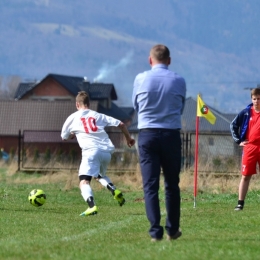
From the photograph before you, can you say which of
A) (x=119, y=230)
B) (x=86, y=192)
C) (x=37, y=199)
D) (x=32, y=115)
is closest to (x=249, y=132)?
(x=86, y=192)

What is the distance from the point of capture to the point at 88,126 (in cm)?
1416

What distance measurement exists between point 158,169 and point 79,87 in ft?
288

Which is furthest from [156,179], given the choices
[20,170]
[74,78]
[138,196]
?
[74,78]

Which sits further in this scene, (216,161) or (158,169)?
(216,161)

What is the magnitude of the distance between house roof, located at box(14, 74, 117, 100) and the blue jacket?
74683mm

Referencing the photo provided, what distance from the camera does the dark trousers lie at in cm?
980

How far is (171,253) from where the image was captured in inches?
342

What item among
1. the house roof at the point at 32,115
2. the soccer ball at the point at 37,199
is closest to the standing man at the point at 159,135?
the soccer ball at the point at 37,199

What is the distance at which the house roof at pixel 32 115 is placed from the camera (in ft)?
260

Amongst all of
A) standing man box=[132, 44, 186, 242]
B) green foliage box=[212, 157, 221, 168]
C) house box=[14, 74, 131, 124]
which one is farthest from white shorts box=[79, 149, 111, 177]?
house box=[14, 74, 131, 124]

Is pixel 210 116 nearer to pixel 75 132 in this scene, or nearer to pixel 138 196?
pixel 75 132

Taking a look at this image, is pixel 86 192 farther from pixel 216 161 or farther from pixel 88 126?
pixel 216 161

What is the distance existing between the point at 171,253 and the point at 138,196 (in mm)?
10731

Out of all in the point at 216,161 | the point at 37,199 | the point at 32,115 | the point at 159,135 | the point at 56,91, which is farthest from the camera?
the point at 56,91
